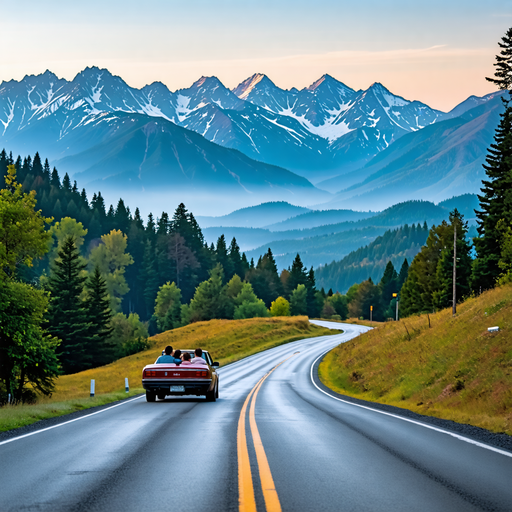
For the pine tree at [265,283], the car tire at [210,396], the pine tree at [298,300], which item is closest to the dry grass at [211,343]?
the car tire at [210,396]

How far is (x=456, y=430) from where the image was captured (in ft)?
44.2

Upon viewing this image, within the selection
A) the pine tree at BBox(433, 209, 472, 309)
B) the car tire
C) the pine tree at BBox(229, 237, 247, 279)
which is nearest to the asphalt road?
the car tire

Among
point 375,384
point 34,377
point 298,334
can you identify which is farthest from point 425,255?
point 34,377

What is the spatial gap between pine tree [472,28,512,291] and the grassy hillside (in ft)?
64.8

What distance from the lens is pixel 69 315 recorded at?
224ft

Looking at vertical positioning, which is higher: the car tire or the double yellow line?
the double yellow line

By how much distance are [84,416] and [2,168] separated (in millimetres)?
157490

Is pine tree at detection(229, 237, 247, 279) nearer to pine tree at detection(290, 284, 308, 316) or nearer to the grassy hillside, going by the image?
pine tree at detection(290, 284, 308, 316)

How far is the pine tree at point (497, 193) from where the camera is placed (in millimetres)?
54844

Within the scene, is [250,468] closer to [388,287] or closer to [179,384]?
[179,384]

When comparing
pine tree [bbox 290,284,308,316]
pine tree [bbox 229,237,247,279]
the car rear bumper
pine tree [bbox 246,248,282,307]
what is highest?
pine tree [bbox 229,237,247,279]

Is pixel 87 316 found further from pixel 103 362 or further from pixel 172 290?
pixel 172 290

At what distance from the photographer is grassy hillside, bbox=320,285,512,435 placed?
1723 cm

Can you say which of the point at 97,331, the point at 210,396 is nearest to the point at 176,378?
the point at 210,396
